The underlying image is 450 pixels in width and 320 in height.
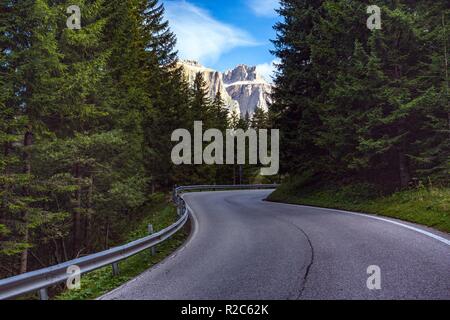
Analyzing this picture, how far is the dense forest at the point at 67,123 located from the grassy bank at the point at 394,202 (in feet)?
35.9

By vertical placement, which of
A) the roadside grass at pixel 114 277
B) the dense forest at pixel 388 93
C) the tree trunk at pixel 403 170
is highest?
the dense forest at pixel 388 93

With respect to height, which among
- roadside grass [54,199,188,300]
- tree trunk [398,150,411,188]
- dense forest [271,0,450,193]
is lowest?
roadside grass [54,199,188,300]

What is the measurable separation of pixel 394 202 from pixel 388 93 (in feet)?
15.2

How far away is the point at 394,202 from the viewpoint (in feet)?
46.2

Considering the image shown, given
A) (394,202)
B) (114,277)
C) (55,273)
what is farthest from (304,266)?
(394,202)

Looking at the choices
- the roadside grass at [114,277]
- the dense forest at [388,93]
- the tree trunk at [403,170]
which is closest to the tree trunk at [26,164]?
the roadside grass at [114,277]

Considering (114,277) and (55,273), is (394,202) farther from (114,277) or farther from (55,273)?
(55,273)

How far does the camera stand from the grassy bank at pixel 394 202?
1076 cm

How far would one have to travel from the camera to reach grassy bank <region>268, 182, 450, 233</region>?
1076 centimetres

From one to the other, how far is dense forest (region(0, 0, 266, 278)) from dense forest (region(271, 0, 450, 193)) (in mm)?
11656

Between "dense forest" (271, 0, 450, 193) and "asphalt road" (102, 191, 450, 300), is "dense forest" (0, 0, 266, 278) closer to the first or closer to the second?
"asphalt road" (102, 191, 450, 300)

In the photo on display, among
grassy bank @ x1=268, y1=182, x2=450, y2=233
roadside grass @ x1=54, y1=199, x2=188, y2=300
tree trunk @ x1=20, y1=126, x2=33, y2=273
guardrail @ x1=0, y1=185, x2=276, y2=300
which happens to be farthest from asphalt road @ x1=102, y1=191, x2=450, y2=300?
tree trunk @ x1=20, y1=126, x2=33, y2=273

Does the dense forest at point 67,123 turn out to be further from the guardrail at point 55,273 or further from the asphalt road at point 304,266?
the asphalt road at point 304,266

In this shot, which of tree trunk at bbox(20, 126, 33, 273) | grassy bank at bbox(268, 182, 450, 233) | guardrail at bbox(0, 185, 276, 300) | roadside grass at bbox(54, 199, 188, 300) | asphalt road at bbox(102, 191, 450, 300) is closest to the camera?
guardrail at bbox(0, 185, 276, 300)
